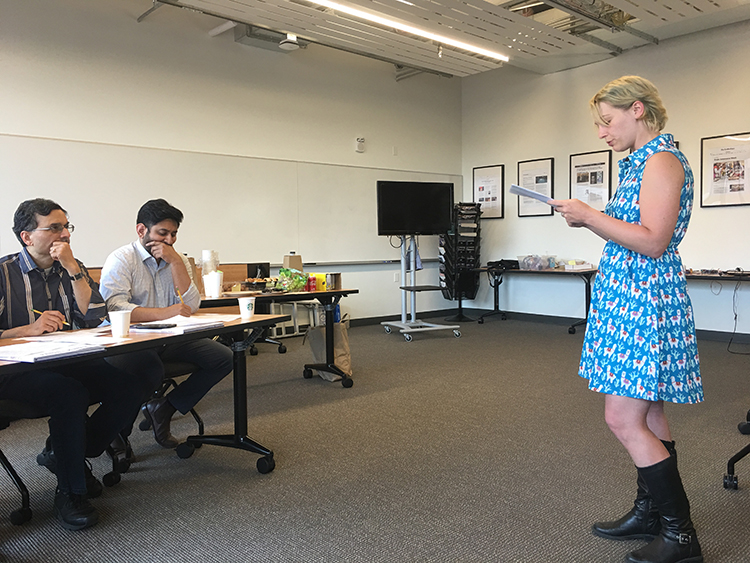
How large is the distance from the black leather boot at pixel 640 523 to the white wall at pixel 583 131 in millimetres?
4895

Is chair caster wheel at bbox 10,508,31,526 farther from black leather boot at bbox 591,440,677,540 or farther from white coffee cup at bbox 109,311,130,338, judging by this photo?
black leather boot at bbox 591,440,677,540

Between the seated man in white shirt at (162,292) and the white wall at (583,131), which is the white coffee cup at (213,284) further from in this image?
the white wall at (583,131)

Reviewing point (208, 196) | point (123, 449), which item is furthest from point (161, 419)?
point (208, 196)

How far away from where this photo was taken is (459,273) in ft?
25.3

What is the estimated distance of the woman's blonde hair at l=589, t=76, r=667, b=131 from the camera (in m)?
1.70

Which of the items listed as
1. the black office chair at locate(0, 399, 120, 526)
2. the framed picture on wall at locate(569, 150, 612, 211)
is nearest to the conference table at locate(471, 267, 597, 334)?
the framed picture on wall at locate(569, 150, 612, 211)

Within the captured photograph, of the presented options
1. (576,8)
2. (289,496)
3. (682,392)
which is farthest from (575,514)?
(576,8)

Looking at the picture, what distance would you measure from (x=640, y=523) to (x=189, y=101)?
5569 millimetres

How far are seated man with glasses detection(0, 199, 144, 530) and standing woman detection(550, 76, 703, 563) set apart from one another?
1.84 meters

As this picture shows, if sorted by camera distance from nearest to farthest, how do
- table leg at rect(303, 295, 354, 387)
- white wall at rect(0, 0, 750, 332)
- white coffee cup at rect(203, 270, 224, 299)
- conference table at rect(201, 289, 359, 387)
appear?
white coffee cup at rect(203, 270, 224, 299)
conference table at rect(201, 289, 359, 387)
table leg at rect(303, 295, 354, 387)
white wall at rect(0, 0, 750, 332)

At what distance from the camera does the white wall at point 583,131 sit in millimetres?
5906

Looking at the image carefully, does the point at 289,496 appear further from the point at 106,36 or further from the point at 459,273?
the point at 459,273

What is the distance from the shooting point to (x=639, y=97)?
170cm

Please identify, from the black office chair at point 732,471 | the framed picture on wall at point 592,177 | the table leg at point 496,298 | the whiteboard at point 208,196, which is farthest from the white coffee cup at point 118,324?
the framed picture on wall at point 592,177
